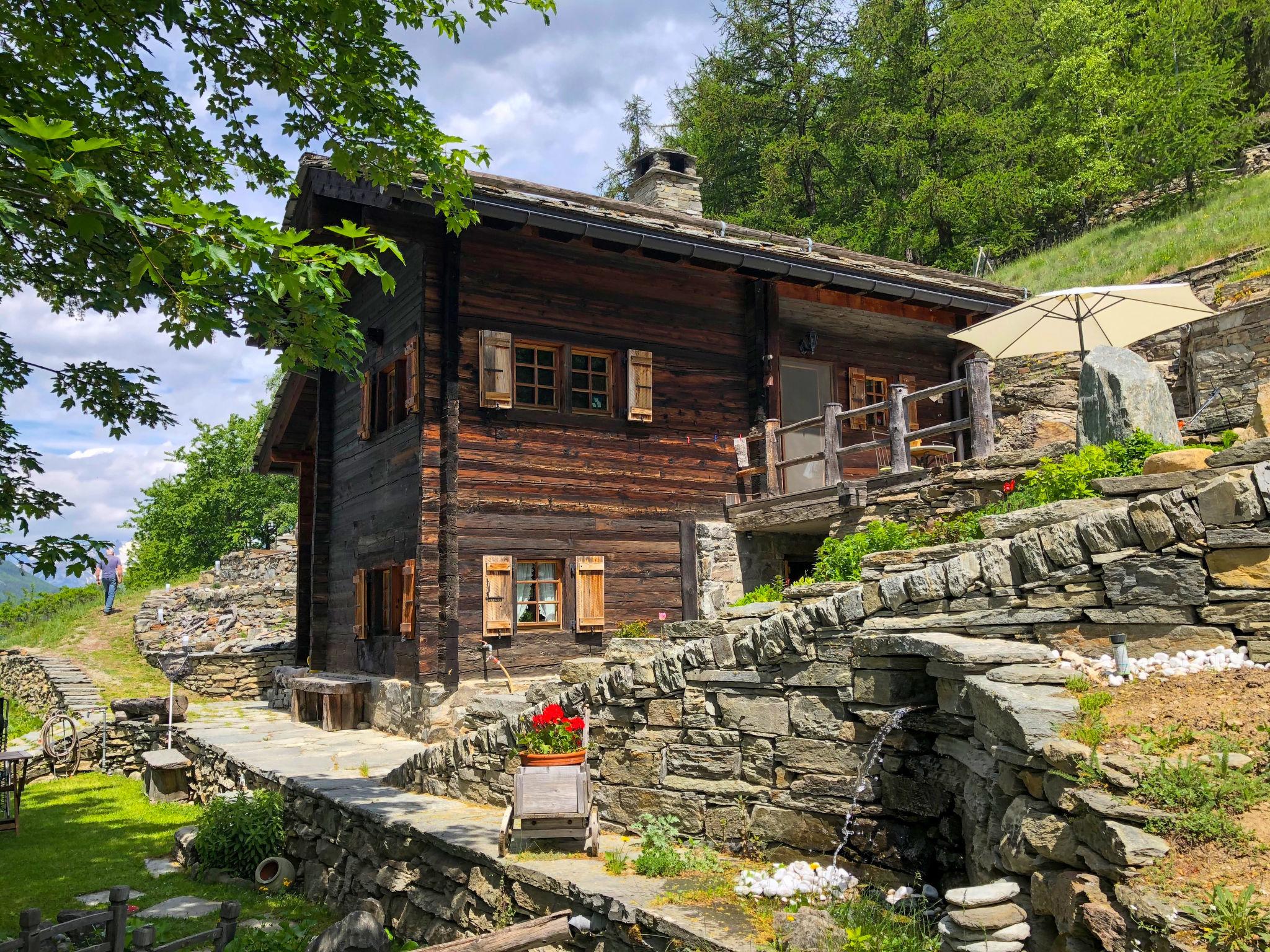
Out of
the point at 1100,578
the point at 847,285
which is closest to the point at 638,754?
the point at 1100,578

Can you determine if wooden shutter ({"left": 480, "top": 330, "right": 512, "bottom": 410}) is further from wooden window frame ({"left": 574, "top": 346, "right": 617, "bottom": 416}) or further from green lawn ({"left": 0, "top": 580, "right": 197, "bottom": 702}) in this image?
green lawn ({"left": 0, "top": 580, "right": 197, "bottom": 702})

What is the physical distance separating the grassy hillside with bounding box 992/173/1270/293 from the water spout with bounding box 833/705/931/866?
15.5 meters

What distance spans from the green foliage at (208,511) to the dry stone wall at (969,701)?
35512 millimetres

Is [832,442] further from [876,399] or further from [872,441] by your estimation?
[876,399]

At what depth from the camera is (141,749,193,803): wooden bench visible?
12.7 meters

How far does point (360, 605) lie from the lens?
531 inches

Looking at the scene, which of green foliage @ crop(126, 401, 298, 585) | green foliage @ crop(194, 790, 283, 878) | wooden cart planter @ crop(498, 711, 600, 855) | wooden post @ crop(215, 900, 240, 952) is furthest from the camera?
green foliage @ crop(126, 401, 298, 585)

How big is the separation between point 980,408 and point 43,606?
2637 centimetres

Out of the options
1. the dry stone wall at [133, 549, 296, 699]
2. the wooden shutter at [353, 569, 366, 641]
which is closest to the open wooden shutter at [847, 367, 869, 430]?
the wooden shutter at [353, 569, 366, 641]

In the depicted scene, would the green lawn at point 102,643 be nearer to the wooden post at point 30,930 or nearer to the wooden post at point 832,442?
the wooden post at point 30,930

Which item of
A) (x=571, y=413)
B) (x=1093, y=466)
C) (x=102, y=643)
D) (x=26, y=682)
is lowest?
(x=26, y=682)

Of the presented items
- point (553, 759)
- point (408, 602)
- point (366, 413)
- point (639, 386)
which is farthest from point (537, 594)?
point (553, 759)

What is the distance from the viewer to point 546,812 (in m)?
6.54

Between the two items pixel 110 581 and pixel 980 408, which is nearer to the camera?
pixel 980 408
